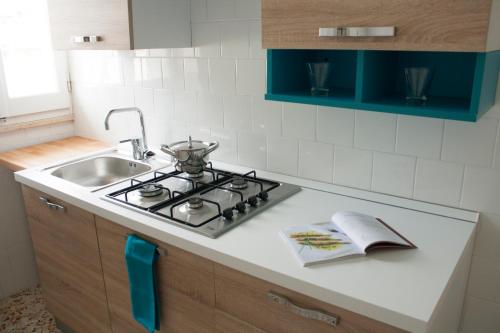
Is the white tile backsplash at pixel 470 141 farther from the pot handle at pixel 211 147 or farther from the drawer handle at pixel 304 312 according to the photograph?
the pot handle at pixel 211 147

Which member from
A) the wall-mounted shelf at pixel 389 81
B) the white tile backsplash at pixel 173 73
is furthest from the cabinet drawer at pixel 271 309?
the white tile backsplash at pixel 173 73

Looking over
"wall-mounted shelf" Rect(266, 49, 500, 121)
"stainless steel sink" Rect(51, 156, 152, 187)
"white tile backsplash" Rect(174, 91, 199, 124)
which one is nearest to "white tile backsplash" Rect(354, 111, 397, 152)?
"wall-mounted shelf" Rect(266, 49, 500, 121)

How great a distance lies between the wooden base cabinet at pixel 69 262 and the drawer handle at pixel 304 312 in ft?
3.02

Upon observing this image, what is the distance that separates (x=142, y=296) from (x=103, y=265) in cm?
30

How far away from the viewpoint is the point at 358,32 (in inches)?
49.4

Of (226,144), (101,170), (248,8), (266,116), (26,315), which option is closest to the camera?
(248,8)

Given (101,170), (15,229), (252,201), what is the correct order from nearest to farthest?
(252,201), (101,170), (15,229)

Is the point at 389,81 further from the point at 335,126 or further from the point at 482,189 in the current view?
the point at 482,189

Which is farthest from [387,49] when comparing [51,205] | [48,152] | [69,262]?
[48,152]

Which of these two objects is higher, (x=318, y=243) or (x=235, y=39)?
(x=235, y=39)

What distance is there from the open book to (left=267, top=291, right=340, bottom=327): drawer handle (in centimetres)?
12

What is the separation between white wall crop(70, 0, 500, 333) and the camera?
1.53 meters

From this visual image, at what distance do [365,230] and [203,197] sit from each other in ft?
2.29

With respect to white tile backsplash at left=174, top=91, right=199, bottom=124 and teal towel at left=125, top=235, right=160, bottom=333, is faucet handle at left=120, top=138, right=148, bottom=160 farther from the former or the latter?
teal towel at left=125, top=235, right=160, bottom=333
